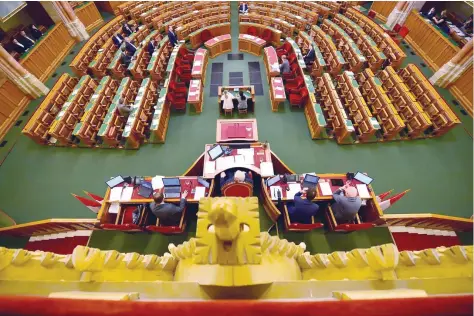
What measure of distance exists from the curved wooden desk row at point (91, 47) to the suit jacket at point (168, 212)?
24.6 ft

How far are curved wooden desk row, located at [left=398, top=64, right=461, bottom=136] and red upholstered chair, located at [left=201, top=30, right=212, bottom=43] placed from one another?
8362 mm

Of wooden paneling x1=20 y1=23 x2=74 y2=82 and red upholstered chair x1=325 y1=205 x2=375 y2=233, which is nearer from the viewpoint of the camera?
red upholstered chair x1=325 y1=205 x2=375 y2=233

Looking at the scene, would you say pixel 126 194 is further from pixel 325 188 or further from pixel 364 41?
pixel 364 41

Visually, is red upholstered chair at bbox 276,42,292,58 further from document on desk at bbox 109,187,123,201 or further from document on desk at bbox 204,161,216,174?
document on desk at bbox 109,187,123,201

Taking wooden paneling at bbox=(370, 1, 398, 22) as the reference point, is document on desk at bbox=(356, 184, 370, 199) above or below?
below

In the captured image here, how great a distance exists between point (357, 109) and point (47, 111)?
391 inches

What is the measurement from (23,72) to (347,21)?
13.4m

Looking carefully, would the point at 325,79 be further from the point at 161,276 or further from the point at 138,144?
the point at 161,276

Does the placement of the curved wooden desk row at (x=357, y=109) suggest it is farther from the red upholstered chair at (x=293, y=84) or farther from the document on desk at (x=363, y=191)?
the document on desk at (x=363, y=191)

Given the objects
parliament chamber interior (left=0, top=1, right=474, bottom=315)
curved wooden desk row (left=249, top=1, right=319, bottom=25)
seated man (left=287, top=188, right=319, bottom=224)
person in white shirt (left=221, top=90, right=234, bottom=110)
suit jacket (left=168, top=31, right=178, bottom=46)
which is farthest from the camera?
curved wooden desk row (left=249, top=1, right=319, bottom=25)

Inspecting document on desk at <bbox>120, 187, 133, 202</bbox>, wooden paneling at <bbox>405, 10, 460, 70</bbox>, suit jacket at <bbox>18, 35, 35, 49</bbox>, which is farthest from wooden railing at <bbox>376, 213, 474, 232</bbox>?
suit jacket at <bbox>18, 35, 35, 49</bbox>

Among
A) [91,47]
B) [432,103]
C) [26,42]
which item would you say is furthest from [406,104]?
[26,42]

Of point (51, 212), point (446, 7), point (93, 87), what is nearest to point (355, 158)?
point (51, 212)

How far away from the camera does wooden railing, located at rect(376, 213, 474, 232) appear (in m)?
5.28
